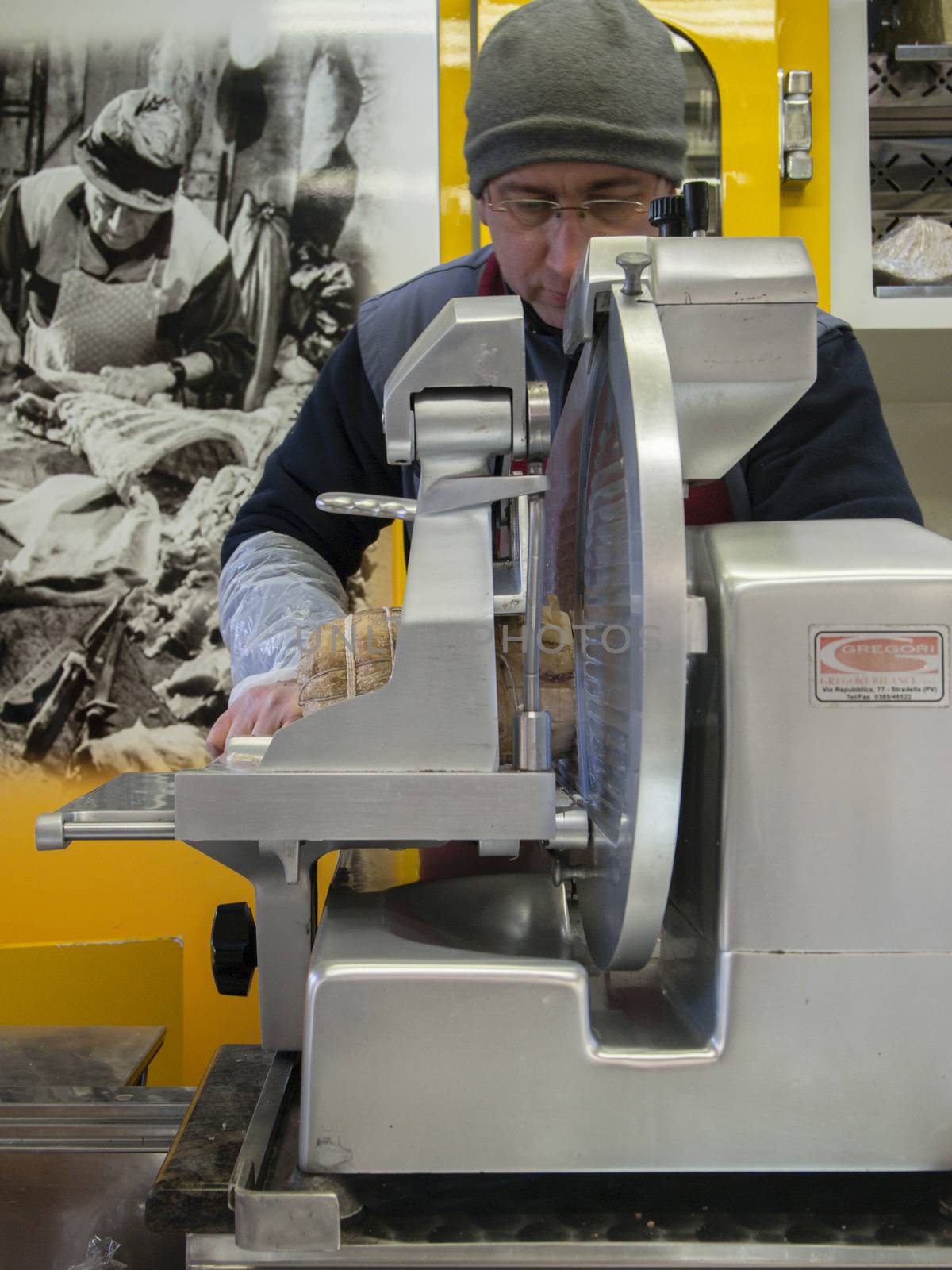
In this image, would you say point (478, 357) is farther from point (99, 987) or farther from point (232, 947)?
point (99, 987)

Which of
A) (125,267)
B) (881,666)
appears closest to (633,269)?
(881,666)

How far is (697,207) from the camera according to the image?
2.51 feet

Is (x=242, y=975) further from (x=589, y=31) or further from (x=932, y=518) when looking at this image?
(x=932, y=518)

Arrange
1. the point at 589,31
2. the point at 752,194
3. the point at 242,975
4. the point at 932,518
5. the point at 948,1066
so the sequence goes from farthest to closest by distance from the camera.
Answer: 1. the point at 932,518
2. the point at 752,194
3. the point at 589,31
4. the point at 242,975
5. the point at 948,1066

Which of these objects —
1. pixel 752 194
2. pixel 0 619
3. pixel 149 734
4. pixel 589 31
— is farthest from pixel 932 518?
pixel 0 619

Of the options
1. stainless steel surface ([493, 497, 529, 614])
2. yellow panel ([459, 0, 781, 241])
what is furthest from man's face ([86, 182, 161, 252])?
stainless steel surface ([493, 497, 529, 614])

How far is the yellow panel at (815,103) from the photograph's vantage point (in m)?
2.07

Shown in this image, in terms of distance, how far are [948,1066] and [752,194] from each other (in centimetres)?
171

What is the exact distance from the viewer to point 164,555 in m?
2.23

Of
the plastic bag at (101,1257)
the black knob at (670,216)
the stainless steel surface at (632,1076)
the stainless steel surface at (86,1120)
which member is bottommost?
the plastic bag at (101,1257)

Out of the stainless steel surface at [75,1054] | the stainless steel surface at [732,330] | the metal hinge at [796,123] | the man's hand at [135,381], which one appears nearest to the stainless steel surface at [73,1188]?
the stainless steel surface at [75,1054]

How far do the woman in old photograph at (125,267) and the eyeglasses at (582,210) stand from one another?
0.98m

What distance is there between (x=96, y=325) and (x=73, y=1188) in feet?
5.55

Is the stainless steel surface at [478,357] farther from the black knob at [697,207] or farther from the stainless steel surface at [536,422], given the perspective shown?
the black knob at [697,207]
